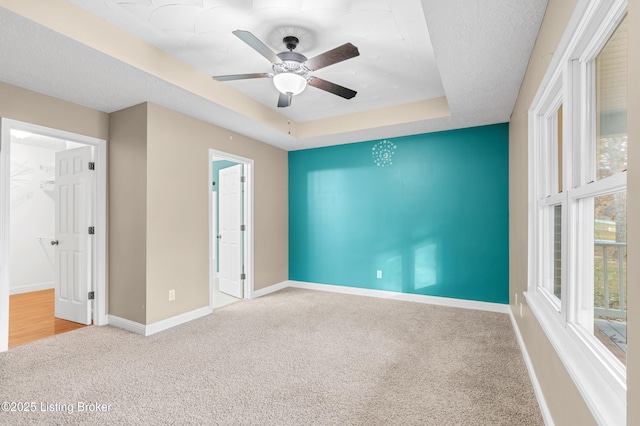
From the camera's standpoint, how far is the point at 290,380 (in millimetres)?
2293

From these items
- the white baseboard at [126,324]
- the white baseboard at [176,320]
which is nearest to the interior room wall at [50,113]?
the white baseboard at [126,324]

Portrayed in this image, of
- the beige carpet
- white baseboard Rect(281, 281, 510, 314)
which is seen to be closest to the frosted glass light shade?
the beige carpet

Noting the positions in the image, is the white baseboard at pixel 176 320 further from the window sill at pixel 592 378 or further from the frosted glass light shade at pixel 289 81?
the window sill at pixel 592 378

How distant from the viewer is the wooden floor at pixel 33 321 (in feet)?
10.5

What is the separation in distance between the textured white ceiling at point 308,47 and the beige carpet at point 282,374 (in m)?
2.35

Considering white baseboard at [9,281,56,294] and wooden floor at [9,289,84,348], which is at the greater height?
white baseboard at [9,281,56,294]

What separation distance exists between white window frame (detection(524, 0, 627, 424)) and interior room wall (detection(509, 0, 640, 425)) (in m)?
0.12

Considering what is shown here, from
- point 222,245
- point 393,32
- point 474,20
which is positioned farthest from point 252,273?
point 474,20

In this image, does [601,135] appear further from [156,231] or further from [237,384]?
[156,231]

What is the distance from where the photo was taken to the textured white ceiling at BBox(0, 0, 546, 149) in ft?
6.60

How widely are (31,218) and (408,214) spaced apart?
6140 millimetres

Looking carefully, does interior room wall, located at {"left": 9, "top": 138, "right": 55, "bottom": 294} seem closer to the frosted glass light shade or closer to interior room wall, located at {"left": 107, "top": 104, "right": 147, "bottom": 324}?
interior room wall, located at {"left": 107, "top": 104, "right": 147, "bottom": 324}

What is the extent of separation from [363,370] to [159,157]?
288cm

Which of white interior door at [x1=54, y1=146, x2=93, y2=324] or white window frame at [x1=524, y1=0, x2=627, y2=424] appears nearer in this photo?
white window frame at [x1=524, y1=0, x2=627, y2=424]
